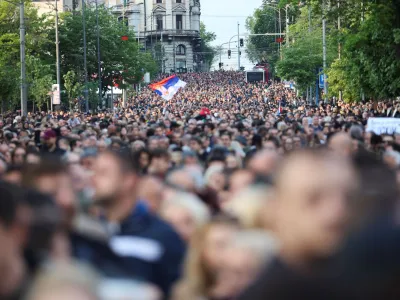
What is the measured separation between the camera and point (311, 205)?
3477mm

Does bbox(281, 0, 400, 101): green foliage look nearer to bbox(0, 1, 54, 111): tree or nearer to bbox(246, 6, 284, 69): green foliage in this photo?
bbox(0, 1, 54, 111): tree

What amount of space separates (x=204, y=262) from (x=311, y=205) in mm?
2116

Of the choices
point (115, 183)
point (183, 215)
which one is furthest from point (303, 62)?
point (115, 183)

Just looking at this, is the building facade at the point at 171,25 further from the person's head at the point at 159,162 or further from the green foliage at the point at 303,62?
the person's head at the point at 159,162

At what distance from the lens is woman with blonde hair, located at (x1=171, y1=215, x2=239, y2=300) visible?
5.45 meters

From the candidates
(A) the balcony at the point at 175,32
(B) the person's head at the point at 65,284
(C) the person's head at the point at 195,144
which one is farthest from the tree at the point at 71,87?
(A) the balcony at the point at 175,32

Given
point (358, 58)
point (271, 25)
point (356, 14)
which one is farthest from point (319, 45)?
point (271, 25)

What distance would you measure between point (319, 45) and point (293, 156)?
64.7 metres

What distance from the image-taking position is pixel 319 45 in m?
67.9

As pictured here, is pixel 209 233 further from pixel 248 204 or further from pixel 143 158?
pixel 143 158

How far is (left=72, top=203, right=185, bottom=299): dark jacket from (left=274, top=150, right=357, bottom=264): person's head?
83.6 inches

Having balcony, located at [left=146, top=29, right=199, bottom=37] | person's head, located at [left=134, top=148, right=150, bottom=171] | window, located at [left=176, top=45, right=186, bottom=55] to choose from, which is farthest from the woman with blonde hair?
window, located at [left=176, top=45, right=186, bottom=55]

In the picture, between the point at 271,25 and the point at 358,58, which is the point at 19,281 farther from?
the point at 271,25

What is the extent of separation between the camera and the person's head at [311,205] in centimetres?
332
